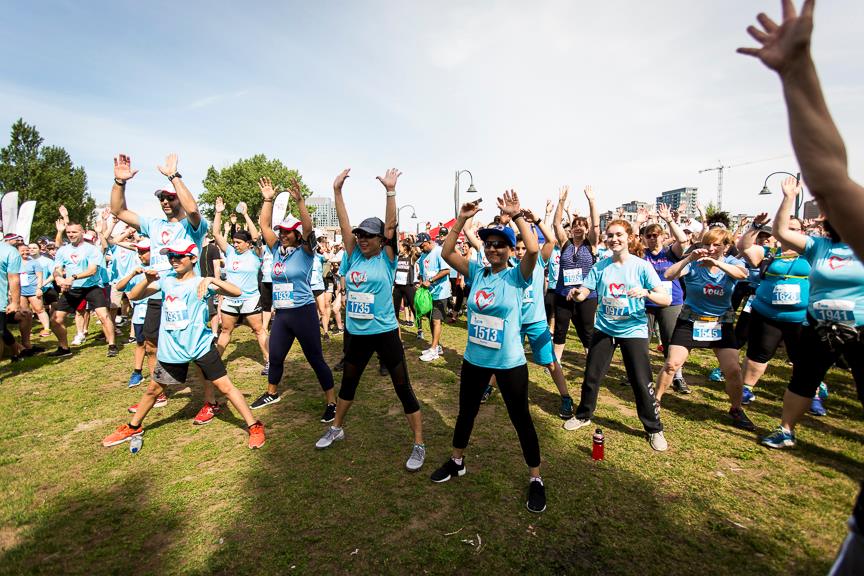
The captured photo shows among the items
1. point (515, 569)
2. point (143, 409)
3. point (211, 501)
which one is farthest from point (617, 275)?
point (143, 409)

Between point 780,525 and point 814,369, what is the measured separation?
1.65 meters

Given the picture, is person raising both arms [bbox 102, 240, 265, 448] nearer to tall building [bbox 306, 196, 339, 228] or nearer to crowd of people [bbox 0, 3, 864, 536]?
crowd of people [bbox 0, 3, 864, 536]

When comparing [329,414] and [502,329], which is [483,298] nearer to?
[502,329]

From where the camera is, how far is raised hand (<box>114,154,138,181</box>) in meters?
5.02

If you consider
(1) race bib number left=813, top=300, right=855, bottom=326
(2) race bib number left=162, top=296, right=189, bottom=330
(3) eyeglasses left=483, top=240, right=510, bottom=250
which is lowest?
(2) race bib number left=162, top=296, right=189, bottom=330

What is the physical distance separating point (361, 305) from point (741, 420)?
5047 mm

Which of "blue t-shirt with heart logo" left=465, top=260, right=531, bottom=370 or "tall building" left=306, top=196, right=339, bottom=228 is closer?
"blue t-shirt with heart logo" left=465, top=260, right=531, bottom=370

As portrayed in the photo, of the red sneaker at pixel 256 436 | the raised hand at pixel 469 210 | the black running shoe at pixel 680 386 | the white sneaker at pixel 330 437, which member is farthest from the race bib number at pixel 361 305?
the black running shoe at pixel 680 386

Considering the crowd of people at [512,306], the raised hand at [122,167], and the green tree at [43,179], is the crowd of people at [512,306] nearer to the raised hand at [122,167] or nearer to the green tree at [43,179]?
the raised hand at [122,167]

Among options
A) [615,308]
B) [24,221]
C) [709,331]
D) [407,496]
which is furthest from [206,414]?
[24,221]

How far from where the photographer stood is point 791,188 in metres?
3.61

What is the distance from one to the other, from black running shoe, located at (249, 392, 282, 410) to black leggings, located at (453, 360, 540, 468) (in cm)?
345

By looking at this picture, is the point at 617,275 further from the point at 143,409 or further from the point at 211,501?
the point at 143,409

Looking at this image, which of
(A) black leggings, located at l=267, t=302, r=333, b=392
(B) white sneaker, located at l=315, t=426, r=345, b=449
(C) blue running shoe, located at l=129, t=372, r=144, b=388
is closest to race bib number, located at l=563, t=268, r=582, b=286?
(A) black leggings, located at l=267, t=302, r=333, b=392
